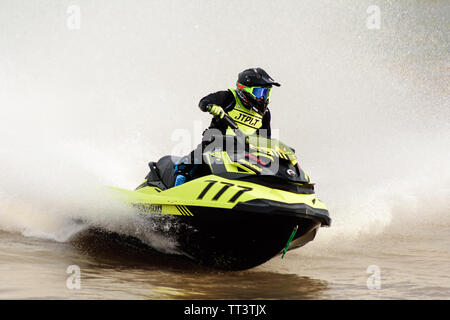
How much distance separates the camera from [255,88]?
515cm

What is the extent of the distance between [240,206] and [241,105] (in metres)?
1.42

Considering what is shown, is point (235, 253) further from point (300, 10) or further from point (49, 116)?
point (300, 10)

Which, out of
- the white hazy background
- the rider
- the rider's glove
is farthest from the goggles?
the white hazy background

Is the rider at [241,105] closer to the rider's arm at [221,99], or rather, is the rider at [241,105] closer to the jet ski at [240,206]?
the rider's arm at [221,99]

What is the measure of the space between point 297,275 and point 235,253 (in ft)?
2.48

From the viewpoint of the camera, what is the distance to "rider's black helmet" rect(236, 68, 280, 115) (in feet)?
16.8

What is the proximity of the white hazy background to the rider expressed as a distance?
8.60 feet

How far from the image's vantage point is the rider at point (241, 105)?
5035 millimetres

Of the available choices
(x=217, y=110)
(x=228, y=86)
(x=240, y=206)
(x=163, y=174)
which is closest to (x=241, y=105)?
(x=217, y=110)

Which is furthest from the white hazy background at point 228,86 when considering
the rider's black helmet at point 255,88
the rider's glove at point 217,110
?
the rider's glove at point 217,110

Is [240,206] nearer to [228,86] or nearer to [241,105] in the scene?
[241,105]

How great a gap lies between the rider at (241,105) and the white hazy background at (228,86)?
2621 mm

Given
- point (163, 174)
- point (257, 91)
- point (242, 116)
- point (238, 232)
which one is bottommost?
point (238, 232)

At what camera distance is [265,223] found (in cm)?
429
